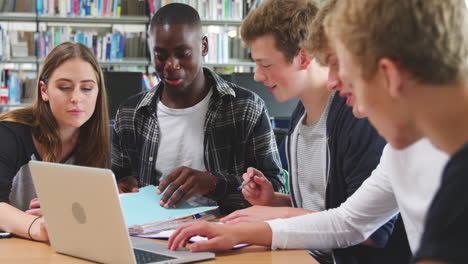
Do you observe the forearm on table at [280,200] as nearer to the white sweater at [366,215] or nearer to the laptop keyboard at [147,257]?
the white sweater at [366,215]

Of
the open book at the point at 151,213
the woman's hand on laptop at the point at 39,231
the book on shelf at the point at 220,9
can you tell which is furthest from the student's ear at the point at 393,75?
the book on shelf at the point at 220,9

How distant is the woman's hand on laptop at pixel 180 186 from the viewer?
153 centimetres

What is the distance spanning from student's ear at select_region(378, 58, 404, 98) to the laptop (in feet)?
2.00

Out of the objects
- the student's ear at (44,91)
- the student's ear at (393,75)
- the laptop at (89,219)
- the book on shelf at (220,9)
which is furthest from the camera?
the book on shelf at (220,9)

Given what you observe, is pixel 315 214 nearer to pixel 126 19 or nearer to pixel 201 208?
pixel 201 208

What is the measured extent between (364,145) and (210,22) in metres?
4.45

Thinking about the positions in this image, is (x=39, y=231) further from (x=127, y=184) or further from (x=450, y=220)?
(x=450, y=220)

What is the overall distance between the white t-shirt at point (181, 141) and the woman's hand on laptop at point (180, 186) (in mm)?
390

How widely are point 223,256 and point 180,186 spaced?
0.38 m

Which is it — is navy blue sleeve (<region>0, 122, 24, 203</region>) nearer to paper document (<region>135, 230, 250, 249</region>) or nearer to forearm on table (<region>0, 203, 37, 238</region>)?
forearm on table (<region>0, 203, 37, 238</region>)

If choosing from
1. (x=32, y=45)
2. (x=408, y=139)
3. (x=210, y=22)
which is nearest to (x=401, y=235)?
(x=408, y=139)

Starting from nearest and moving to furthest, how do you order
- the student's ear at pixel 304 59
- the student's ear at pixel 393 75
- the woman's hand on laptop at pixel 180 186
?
the student's ear at pixel 393 75
the woman's hand on laptop at pixel 180 186
the student's ear at pixel 304 59

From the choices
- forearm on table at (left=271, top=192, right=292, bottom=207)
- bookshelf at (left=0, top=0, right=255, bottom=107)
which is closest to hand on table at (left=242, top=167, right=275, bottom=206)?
forearm on table at (left=271, top=192, right=292, bottom=207)

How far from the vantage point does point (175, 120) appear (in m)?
2.07
